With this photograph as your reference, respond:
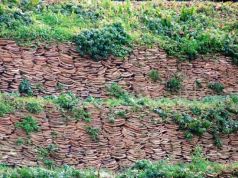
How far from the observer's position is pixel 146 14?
53.7 ft

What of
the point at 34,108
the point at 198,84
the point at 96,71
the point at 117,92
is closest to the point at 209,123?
the point at 198,84

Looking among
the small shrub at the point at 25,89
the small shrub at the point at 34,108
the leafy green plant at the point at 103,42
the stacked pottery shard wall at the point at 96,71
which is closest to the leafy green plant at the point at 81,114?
the small shrub at the point at 34,108

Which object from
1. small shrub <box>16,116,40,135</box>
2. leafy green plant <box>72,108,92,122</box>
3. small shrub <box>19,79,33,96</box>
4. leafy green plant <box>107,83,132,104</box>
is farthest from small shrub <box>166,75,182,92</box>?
small shrub <box>16,116,40,135</box>

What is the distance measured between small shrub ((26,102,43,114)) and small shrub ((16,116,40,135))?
0.20 meters

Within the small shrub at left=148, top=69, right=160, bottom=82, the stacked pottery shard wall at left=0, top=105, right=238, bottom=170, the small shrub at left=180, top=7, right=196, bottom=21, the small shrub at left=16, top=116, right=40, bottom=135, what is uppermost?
the small shrub at left=180, top=7, right=196, bottom=21

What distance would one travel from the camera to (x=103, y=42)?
14.4m

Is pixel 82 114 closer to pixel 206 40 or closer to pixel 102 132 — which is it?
pixel 102 132

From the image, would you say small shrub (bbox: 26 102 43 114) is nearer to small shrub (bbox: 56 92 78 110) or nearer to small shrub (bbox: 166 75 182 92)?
small shrub (bbox: 56 92 78 110)

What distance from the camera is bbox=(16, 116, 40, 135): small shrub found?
11.8 m

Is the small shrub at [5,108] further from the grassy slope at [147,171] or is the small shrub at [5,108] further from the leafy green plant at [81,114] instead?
the grassy slope at [147,171]

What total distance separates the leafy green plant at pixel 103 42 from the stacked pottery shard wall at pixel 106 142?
209 cm

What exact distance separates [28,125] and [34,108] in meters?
0.45

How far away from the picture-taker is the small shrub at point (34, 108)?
12102mm

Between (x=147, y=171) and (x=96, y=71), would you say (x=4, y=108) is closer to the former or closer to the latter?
(x=96, y=71)
